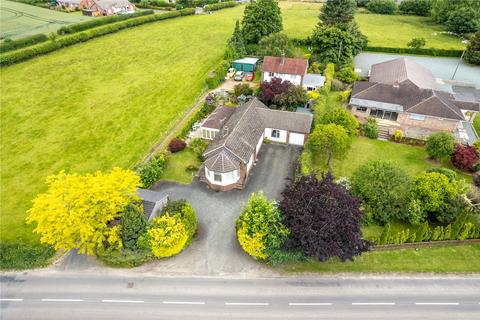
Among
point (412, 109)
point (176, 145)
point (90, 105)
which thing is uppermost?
point (412, 109)

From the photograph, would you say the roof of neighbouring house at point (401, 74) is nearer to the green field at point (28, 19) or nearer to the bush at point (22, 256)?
the bush at point (22, 256)

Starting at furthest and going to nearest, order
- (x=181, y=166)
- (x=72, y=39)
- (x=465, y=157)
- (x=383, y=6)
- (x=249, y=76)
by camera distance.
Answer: (x=383, y=6), (x=72, y=39), (x=249, y=76), (x=181, y=166), (x=465, y=157)

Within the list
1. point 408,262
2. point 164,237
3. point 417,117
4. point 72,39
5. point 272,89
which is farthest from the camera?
point 72,39

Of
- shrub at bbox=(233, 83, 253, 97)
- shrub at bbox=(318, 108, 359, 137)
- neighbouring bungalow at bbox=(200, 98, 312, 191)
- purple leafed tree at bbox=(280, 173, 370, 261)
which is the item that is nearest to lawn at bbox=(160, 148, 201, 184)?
neighbouring bungalow at bbox=(200, 98, 312, 191)

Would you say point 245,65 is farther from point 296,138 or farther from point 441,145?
point 441,145

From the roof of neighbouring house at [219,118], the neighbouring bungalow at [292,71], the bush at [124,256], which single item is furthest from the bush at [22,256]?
the neighbouring bungalow at [292,71]

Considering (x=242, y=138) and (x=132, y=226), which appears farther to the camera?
(x=242, y=138)

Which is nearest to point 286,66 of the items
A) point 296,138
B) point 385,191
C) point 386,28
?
point 296,138
